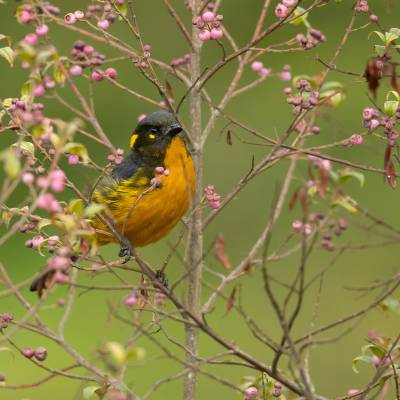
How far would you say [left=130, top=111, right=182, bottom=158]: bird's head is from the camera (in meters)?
4.79

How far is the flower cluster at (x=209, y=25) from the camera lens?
141 inches

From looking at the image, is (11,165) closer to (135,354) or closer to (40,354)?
(135,354)

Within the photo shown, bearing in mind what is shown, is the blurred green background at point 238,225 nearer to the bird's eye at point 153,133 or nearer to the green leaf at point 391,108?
the bird's eye at point 153,133

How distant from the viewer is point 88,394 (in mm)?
3207

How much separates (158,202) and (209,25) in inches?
49.7

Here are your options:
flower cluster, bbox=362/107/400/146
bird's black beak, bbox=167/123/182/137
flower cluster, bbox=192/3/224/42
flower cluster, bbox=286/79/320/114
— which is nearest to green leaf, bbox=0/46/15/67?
flower cluster, bbox=192/3/224/42

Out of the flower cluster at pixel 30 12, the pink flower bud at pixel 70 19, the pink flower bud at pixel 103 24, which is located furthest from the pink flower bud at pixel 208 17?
the flower cluster at pixel 30 12

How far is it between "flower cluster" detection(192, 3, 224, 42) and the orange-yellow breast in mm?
1067

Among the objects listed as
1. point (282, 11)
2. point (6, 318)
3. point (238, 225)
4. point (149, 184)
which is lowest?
point (238, 225)

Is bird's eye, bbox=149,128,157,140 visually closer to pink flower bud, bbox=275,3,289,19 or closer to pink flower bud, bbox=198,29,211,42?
pink flower bud, bbox=198,29,211,42

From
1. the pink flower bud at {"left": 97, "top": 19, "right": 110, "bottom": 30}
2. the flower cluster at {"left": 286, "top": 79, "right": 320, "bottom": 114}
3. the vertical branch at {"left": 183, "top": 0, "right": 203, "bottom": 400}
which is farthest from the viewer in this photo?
the vertical branch at {"left": 183, "top": 0, "right": 203, "bottom": 400}

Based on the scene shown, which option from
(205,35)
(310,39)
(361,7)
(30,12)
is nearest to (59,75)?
(30,12)

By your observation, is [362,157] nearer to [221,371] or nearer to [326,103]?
[221,371]

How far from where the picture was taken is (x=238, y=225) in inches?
380
